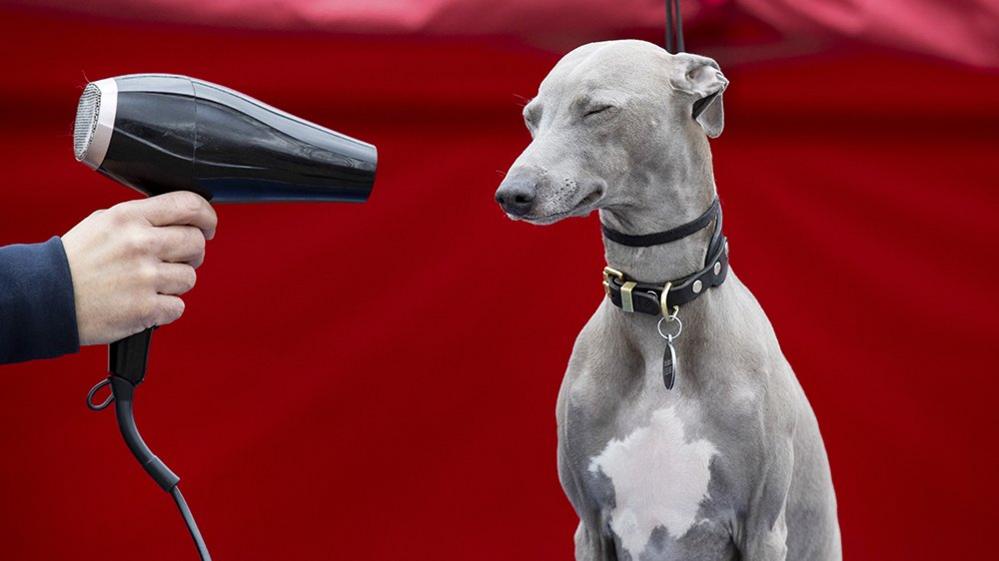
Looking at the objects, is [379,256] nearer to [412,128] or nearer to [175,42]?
[412,128]

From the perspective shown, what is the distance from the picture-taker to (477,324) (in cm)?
180

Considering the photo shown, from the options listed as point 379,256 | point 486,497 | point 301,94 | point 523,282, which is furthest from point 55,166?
point 486,497

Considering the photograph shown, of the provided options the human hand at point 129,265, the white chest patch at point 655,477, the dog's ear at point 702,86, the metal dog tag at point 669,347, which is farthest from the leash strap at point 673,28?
the human hand at point 129,265

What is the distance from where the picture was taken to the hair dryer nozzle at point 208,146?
81 centimetres

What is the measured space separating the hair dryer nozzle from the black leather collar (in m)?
0.30

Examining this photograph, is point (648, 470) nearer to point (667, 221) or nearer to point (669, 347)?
point (669, 347)

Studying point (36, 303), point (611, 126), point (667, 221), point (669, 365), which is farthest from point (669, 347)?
point (36, 303)

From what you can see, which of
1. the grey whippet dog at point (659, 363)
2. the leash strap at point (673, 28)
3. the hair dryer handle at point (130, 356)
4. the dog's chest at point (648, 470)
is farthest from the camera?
the leash strap at point (673, 28)

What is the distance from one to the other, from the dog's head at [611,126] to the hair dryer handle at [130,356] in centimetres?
32

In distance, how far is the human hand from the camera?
76 cm

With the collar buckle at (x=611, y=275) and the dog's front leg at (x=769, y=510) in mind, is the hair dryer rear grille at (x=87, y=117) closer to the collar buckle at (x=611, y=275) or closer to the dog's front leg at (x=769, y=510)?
the collar buckle at (x=611, y=275)

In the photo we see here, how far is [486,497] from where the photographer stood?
1.83 metres

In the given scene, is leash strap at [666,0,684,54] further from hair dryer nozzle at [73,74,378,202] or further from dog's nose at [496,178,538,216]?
hair dryer nozzle at [73,74,378,202]

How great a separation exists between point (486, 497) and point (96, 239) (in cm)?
116
